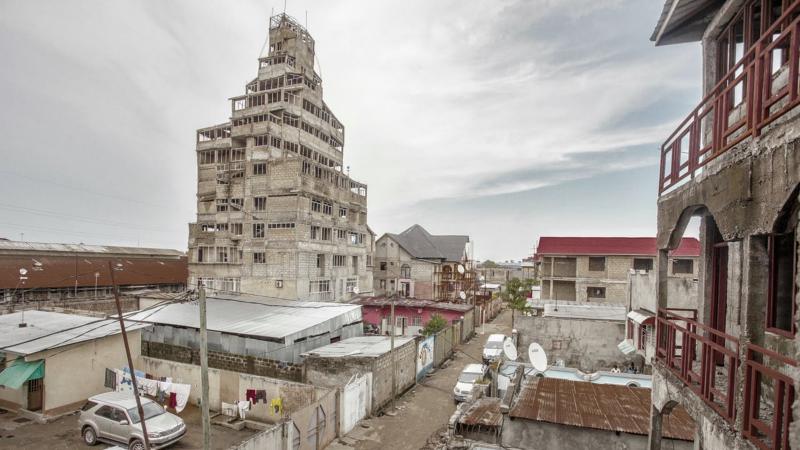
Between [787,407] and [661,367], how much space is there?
4.00 metres

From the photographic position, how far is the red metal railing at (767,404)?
3.28 metres

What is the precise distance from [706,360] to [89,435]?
61.3ft

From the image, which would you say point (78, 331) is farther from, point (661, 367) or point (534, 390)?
point (661, 367)

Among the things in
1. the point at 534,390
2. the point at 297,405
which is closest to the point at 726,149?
the point at 534,390

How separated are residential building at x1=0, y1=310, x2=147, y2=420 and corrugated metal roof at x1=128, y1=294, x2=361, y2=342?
478cm

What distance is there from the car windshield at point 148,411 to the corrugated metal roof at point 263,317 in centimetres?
573

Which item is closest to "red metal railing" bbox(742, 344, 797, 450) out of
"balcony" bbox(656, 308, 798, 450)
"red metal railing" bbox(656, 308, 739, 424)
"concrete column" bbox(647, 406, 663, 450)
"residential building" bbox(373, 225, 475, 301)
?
"balcony" bbox(656, 308, 798, 450)

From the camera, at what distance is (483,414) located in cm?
1321

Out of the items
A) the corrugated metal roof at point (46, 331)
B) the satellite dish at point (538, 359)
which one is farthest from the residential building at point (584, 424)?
the corrugated metal roof at point (46, 331)

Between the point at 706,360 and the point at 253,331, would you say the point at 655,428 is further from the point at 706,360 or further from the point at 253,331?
the point at 253,331

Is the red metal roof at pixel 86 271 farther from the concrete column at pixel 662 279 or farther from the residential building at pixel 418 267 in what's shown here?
the concrete column at pixel 662 279

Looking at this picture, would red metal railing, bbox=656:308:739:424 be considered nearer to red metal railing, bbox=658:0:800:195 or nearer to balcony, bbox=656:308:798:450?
balcony, bbox=656:308:798:450

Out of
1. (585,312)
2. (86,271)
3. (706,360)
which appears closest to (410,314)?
(585,312)

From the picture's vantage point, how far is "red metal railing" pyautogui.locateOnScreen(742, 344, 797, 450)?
10.8 ft
